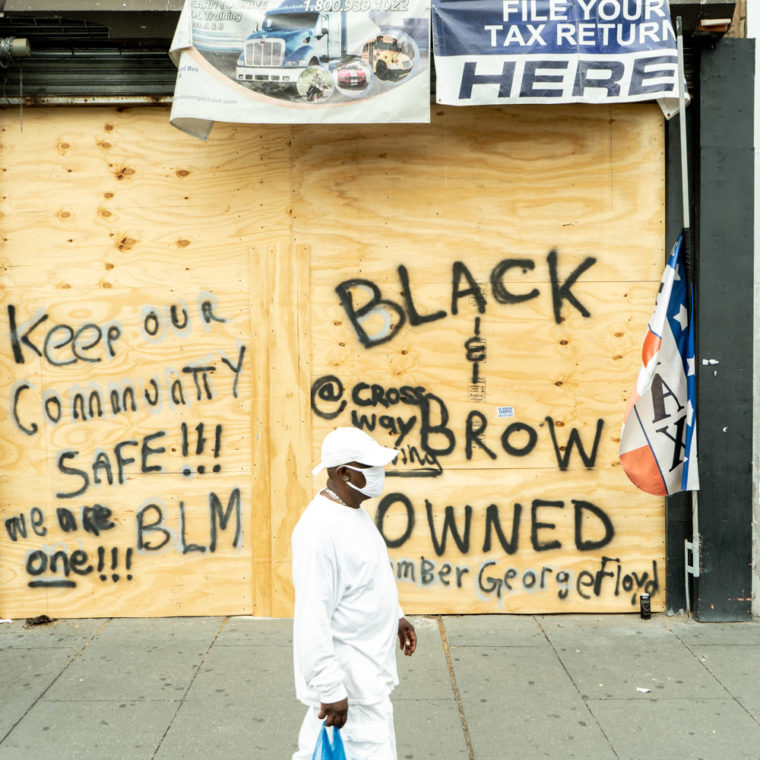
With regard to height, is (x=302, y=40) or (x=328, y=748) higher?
(x=302, y=40)

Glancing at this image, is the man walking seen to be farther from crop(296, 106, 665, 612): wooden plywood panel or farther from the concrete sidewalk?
crop(296, 106, 665, 612): wooden plywood panel

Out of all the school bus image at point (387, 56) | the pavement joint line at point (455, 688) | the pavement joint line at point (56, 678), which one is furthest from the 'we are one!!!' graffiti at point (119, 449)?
the school bus image at point (387, 56)

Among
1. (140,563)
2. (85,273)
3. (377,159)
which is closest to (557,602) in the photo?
(140,563)

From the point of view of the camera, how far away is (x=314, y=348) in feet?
18.5

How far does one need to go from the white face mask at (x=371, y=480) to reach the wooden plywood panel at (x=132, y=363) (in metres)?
2.68

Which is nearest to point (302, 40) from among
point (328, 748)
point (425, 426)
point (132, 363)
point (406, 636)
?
point (132, 363)

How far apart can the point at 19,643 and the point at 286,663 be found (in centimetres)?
181

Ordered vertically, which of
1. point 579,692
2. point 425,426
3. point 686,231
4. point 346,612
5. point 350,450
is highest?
point 686,231

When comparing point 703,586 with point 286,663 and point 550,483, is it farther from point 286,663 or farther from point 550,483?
point 286,663

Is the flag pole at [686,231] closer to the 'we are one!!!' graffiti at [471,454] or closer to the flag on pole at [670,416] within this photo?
the flag on pole at [670,416]

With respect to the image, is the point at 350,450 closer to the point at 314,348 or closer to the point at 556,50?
the point at 314,348

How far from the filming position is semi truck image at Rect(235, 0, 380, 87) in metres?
5.16

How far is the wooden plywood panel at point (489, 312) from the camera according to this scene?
18.5ft

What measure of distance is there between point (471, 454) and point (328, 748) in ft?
10.1
